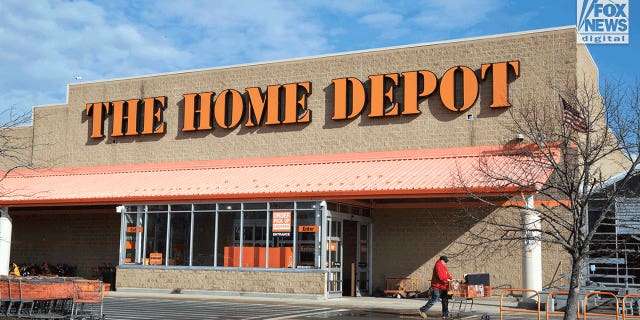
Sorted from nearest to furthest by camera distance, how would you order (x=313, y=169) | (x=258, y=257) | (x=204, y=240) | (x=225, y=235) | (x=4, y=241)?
(x=258, y=257) < (x=225, y=235) < (x=204, y=240) < (x=313, y=169) < (x=4, y=241)

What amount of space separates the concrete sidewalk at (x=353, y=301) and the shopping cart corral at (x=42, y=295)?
8.12 meters

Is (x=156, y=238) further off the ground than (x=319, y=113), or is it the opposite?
(x=319, y=113)

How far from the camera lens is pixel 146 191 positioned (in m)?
29.4

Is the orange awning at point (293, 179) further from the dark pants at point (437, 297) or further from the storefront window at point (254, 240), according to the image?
the dark pants at point (437, 297)

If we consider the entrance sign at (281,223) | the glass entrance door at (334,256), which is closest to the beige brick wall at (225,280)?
the glass entrance door at (334,256)

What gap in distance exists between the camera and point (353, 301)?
24641 mm

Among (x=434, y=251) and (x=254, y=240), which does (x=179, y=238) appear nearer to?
(x=254, y=240)

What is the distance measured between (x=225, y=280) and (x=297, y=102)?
765 cm

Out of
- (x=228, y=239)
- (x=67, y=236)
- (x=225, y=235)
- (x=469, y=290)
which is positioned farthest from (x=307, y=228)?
(x=67, y=236)

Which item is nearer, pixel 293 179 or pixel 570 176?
pixel 570 176

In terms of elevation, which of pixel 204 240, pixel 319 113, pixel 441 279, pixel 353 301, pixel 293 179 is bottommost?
pixel 353 301

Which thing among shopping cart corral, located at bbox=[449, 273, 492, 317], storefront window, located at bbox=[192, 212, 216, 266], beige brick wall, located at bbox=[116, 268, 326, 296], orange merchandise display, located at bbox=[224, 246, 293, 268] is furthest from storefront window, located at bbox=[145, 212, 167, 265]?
shopping cart corral, located at bbox=[449, 273, 492, 317]

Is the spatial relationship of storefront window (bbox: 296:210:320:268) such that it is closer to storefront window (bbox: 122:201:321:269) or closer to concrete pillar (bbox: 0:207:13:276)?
storefront window (bbox: 122:201:321:269)

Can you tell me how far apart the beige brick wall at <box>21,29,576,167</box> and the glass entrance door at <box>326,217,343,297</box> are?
12.3 feet
